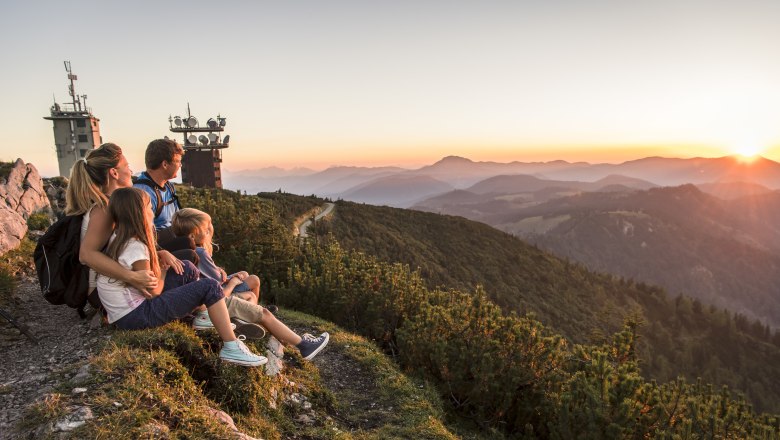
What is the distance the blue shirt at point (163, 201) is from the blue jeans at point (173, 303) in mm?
1347

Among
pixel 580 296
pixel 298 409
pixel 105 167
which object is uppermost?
pixel 105 167

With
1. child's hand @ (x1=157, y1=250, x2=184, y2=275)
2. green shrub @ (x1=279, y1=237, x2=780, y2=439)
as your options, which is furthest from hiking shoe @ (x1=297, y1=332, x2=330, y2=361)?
green shrub @ (x1=279, y1=237, x2=780, y2=439)

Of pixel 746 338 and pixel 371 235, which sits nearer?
pixel 371 235

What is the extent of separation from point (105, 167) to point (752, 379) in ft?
262

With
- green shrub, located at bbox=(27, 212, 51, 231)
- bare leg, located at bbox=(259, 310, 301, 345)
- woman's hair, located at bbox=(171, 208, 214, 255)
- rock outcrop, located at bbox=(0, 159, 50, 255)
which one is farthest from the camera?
green shrub, located at bbox=(27, 212, 51, 231)

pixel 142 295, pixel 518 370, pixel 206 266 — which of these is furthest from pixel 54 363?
pixel 518 370

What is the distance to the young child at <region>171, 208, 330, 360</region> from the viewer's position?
4.75m

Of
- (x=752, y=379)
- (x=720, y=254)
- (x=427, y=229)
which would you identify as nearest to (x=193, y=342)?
(x=427, y=229)

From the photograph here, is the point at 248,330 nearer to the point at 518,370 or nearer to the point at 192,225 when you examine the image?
the point at 192,225

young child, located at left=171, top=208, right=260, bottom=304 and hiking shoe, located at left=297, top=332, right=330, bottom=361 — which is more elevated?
young child, located at left=171, top=208, right=260, bottom=304

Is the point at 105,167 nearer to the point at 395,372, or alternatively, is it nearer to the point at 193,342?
the point at 193,342

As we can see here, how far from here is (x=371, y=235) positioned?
4103 centimetres

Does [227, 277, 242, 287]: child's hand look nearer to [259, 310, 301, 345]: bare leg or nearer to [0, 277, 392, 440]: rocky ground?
[259, 310, 301, 345]: bare leg

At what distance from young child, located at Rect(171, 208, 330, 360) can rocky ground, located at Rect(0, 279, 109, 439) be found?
125 cm
